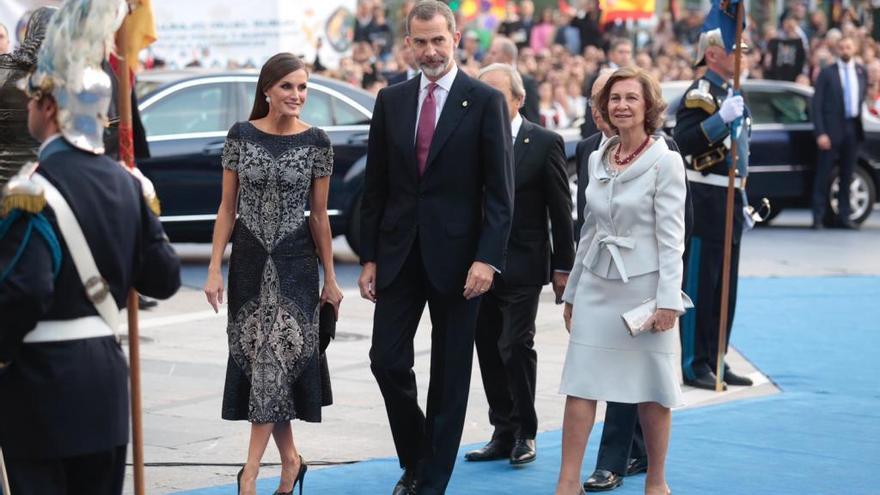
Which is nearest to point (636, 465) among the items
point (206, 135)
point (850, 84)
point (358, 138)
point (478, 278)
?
point (478, 278)

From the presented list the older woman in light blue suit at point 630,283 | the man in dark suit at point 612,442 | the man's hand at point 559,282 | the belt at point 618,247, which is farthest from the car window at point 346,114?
the belt at point 618,247

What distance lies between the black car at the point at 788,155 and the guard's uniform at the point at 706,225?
879 centimetres

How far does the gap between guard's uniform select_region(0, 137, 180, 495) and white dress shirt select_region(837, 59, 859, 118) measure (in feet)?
49.8

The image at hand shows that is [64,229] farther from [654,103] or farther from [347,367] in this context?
[347,367]

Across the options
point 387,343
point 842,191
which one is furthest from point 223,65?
point 387,343

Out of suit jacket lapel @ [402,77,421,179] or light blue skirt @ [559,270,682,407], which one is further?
suit jacket lapel @ [402,77,421,179]

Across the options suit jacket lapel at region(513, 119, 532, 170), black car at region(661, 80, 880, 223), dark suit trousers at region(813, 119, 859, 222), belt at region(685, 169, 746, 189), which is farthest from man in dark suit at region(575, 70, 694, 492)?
dark suit trousers at region(813, 119, 859, 222)

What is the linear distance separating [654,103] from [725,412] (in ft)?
8.73

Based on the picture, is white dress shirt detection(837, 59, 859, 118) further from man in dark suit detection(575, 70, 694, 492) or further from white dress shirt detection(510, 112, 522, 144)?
man in dark suit detection(575, 70, 694, 492)

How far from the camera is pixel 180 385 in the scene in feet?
29.9

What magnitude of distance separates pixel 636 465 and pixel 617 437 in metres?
0.39

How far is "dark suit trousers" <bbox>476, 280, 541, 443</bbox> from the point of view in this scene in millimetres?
7270

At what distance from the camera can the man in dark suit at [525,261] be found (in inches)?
286

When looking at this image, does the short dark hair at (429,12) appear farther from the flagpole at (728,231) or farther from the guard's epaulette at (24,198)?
the flagpole at (728,231)
